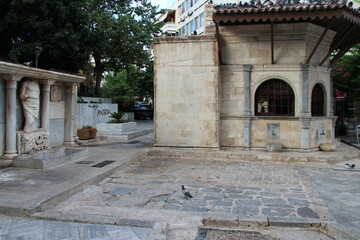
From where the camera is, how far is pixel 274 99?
1097cm

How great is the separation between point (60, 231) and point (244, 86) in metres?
8.31

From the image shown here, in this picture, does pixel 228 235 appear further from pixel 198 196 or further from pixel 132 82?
pixel 132 82

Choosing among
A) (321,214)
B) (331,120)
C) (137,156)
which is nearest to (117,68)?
(137,156)

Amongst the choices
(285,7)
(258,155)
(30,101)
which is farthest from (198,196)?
(285,7)

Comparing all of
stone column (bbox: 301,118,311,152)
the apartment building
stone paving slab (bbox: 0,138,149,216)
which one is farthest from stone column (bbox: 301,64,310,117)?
the apartment building

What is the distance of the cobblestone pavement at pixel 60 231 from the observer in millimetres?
4148

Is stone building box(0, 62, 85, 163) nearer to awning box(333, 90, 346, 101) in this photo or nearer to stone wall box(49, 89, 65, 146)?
stone wall box(49, 89, 65, 146)

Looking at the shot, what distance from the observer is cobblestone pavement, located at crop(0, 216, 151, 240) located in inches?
163

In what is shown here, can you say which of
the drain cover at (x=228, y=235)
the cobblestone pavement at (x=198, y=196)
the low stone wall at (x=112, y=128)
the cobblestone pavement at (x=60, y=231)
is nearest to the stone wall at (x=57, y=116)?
the cobblestone pavement at (x=198, y=196)

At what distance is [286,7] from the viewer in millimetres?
8961

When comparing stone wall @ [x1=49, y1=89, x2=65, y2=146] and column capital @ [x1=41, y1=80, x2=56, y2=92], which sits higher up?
column capital @ [x1=41, y1=80, x2=56, y2=92]

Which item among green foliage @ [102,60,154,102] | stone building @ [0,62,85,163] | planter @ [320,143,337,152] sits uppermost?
green foliage @ [102,60,154,102]

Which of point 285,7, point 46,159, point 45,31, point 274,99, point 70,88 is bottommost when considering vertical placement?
point 46,159

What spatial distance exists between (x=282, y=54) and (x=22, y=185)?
9206mm
